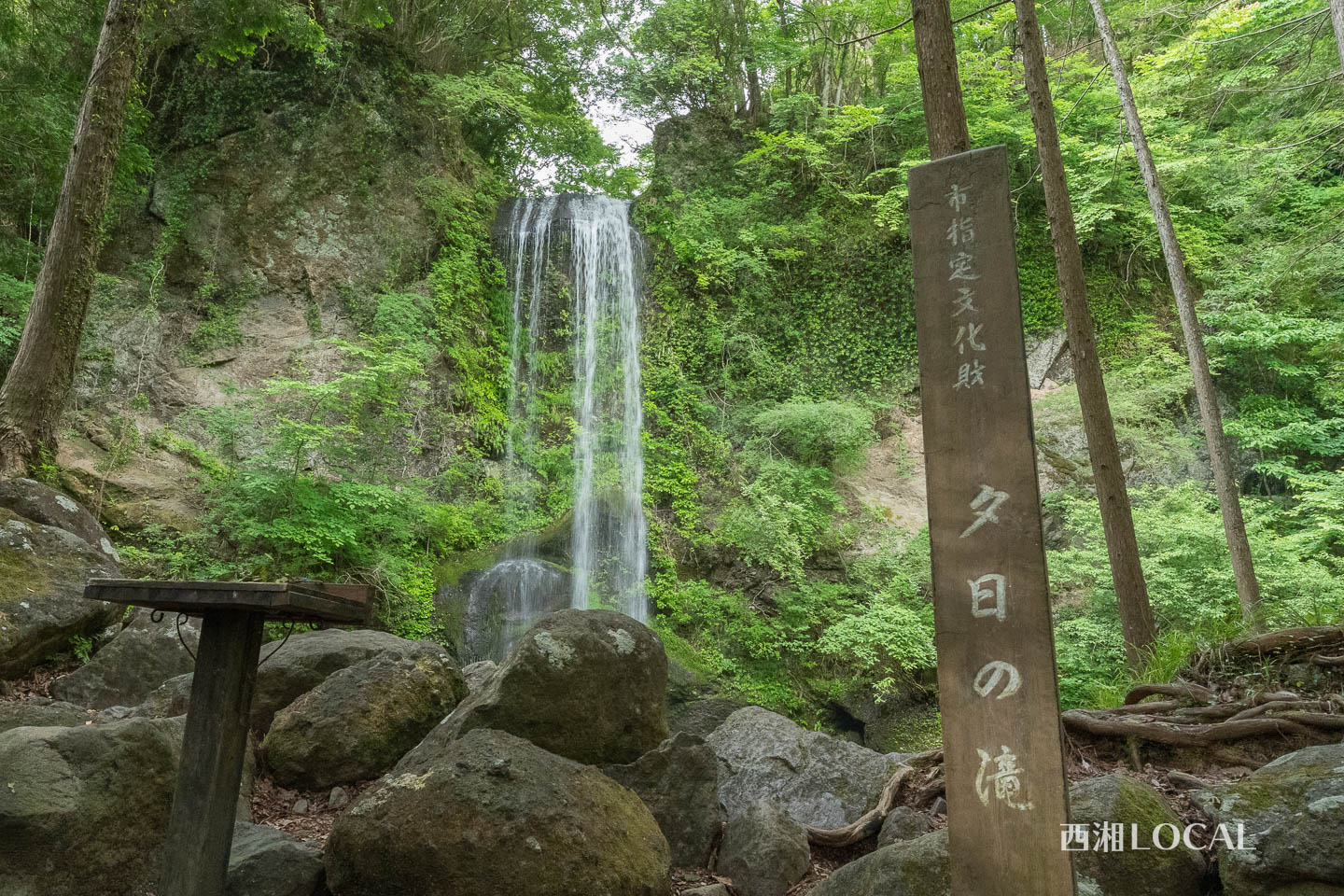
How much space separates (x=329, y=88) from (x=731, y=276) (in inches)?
302

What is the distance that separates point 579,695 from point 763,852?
1339 mm

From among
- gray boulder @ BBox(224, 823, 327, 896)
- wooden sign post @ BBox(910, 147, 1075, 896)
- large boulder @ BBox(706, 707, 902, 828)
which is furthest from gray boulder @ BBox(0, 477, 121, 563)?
wooden sign post @ BBox(910, 147, 1075, 896)

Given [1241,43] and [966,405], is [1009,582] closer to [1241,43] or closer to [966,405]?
[966,405]

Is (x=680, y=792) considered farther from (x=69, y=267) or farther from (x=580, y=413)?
(x=580, y=413)

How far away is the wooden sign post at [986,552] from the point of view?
8.14ft

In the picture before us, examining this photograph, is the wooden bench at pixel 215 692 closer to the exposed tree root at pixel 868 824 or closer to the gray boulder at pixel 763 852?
the gray boulder at pixel 763 852

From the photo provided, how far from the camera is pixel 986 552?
2.66 m

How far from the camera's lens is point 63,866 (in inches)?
124

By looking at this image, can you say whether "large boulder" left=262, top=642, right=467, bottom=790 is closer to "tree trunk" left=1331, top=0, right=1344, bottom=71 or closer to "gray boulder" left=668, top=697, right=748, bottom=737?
"gray boulder" left=668, top=697, right=748, bottom=737

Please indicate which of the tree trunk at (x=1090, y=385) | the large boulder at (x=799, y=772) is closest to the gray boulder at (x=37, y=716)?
the large boulder at (x=799, y=772)

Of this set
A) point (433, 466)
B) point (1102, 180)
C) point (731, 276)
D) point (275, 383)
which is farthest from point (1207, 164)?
point (275, 383)

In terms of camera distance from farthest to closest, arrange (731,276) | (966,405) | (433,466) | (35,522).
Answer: (731,276) → (433,466) → (35,522) → (966,405)

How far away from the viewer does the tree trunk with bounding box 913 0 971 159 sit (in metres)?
5.08

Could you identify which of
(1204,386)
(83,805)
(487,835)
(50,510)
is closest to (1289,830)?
(487,835)
